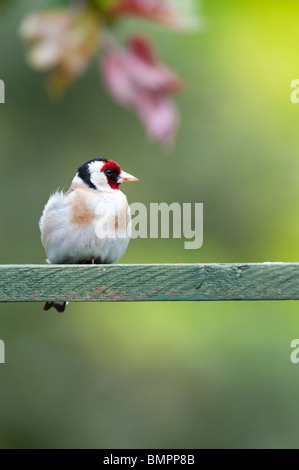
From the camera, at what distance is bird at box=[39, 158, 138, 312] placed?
2.92 meters

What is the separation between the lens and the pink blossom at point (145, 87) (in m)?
1.40

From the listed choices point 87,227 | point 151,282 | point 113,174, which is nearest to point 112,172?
point 113,174

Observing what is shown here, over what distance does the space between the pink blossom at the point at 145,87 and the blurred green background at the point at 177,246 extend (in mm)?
3331

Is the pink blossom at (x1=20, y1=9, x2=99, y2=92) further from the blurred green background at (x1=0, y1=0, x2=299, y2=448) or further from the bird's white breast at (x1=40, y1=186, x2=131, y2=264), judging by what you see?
the blurred green background at (x1=0, y1=0, x2=299, y2=448)

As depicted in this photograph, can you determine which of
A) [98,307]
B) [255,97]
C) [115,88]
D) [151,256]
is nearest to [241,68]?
[255,97]

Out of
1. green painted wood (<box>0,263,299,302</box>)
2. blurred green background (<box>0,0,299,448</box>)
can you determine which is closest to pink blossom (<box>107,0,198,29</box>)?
green painted wood (<box>0,263,299,302</box>)

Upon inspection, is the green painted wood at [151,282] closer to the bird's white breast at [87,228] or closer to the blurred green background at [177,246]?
the bird's white breast at [87,228]

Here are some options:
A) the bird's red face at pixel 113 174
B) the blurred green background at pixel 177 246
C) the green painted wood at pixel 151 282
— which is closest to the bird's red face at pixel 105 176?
the bird's red face at pixel 113 174

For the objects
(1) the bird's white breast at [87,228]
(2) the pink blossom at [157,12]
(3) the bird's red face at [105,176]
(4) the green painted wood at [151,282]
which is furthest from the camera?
(3) the bird's red face at [105,176]

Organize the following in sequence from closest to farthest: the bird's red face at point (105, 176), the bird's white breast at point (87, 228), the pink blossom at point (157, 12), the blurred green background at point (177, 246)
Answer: the pink blossom at point (157, 12), the bird's white breast at point (87, 228), the bird's red face at point (105, 176), the blurred green background at point (177, 246)

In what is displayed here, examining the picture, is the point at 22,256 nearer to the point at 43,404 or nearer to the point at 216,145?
the point at 43,404

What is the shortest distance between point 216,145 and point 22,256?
56.0 inches
